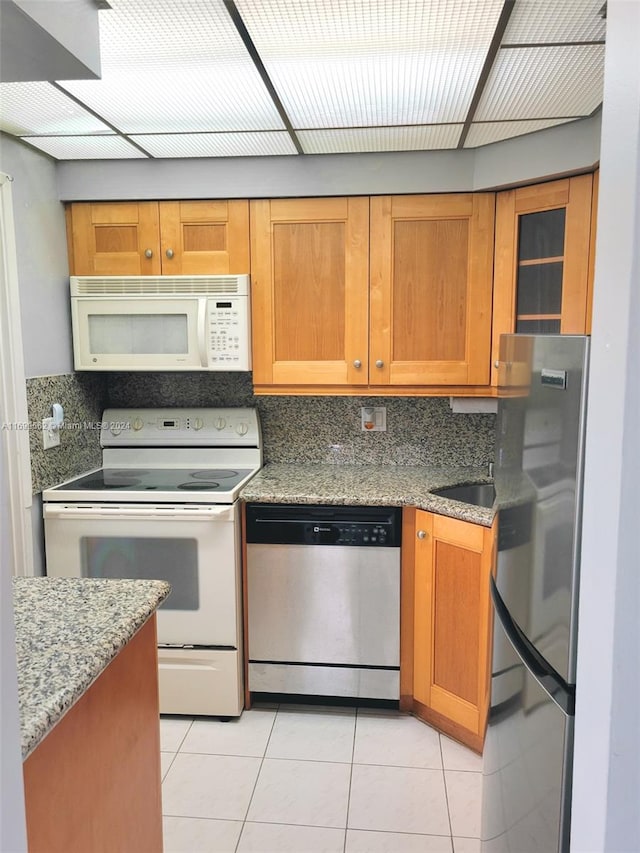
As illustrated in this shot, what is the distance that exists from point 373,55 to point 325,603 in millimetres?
1877

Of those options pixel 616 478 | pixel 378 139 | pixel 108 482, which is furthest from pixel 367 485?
pixel 616 478

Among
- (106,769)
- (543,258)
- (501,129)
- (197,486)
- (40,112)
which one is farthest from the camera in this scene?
(197,486)

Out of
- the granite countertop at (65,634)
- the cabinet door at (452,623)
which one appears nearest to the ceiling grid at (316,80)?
the granite countertop at (65,634)

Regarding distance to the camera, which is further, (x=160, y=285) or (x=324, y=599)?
(x=160, y=285)

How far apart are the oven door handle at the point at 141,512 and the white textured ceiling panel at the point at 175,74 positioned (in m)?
1.38

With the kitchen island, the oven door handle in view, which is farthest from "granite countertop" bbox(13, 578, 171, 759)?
the oven door handle

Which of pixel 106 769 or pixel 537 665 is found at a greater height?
pixel 537 665

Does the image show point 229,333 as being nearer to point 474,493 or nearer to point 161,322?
point 161,322

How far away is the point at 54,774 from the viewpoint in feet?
3.44

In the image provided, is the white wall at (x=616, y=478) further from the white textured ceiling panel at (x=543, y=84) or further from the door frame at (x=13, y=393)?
the door frame at (x=13, y=393)

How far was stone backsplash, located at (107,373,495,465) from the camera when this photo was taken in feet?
9.80

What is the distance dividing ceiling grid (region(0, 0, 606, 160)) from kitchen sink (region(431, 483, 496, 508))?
138 centimetres

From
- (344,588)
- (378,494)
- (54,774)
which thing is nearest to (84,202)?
(378,494)

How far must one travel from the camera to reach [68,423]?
2.75 m
